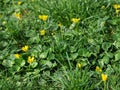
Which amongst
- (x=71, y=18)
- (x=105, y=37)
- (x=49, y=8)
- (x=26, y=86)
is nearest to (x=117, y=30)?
(x=105, y=37)

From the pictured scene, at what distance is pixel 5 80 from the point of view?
2.95 m

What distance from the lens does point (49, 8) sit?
12.7ft

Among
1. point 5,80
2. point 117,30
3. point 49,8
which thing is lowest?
point 5,80

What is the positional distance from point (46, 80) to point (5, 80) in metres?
0.41

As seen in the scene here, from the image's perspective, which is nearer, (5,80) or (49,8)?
(5,80)

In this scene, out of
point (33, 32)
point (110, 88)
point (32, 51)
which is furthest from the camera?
point (33, 32)

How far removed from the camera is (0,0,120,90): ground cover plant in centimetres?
297

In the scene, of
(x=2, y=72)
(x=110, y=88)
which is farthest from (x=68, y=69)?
(x=2, y=72)

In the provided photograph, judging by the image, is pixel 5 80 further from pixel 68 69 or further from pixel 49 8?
pixel 49 8

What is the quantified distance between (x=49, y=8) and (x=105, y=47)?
983 millimetres

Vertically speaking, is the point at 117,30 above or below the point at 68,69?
above

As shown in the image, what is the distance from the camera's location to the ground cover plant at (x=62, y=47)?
2975 mm

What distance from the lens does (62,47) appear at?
128 inches

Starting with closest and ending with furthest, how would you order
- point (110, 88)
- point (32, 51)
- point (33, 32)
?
point (110, 88) < point (32, 51) < point (33, 32)
